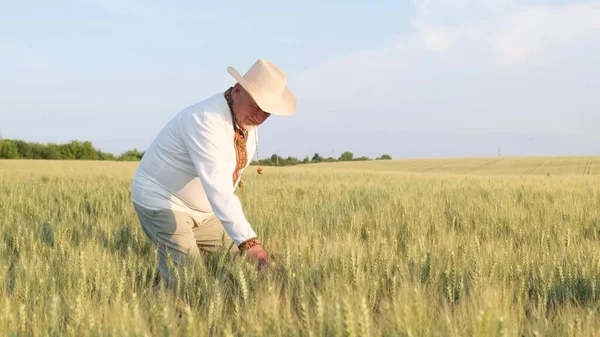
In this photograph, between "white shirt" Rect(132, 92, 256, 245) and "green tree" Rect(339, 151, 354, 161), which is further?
"green tree" Rect(339, 151, 354, 161)

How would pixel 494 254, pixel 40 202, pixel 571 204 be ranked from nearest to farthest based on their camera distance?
pixel 494 254 → pixel 571 204 → pixel 40 202

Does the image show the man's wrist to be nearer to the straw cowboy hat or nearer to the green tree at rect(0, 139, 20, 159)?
the straw cowboy hat

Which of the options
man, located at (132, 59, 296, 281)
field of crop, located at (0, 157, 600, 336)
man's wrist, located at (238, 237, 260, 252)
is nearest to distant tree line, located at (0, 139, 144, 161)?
field of crop, located at (0, 157, 600, 336)

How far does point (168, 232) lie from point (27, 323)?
1.45m

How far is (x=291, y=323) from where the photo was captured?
1588 millimetres

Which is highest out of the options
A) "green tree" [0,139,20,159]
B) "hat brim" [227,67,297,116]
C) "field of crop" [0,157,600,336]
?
"green tree" [0,139,20,159]

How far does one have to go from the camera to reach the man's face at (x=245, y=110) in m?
2.91

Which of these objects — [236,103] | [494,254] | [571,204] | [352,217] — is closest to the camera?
[494,254]

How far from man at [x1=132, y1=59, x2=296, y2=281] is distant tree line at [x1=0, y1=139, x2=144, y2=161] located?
39923 mm

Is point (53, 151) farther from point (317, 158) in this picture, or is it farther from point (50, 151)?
point (317, 158)

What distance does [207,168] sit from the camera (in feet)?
9.40

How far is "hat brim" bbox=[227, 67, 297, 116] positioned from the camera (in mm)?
2764

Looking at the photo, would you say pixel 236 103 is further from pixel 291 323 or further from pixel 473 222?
pixel 473 222

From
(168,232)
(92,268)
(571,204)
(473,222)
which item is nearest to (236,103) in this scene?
(168,232)
